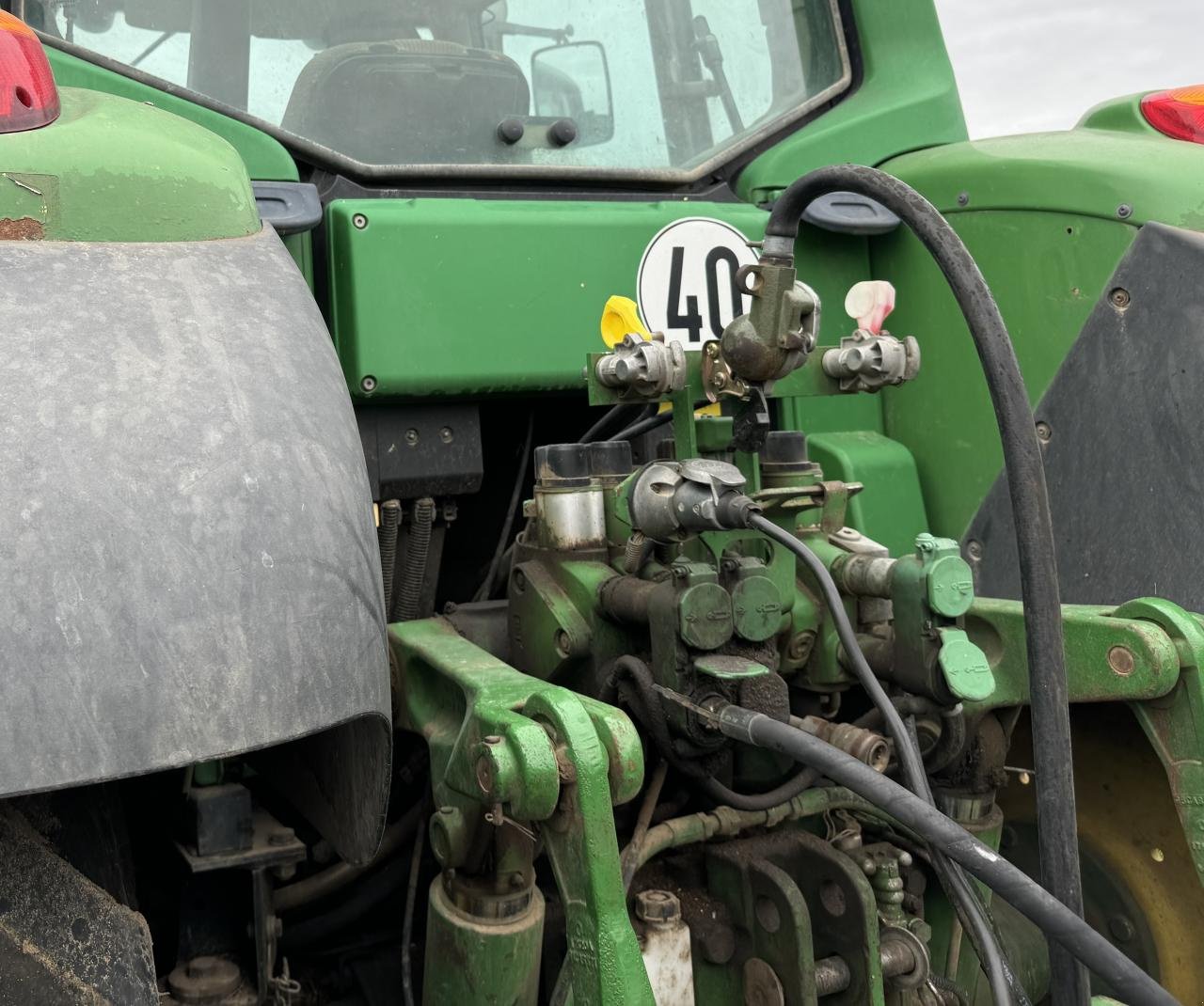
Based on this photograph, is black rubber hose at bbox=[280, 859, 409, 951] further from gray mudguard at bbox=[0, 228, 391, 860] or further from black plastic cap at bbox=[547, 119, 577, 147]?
black plastic cap at bbox=[547, 119, 577, 147]

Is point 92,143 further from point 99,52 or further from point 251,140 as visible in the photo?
point 99,52

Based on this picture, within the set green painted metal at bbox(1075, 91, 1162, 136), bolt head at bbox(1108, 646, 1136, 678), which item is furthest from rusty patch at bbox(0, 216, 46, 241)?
green painted metal at bbox(1075, 91, 1162, 136)

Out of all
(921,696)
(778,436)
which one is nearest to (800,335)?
(778,436)

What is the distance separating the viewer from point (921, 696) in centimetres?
150

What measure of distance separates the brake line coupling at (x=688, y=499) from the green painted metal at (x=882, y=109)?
0.75 m

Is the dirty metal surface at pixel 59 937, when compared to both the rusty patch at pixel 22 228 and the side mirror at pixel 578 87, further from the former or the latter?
the side mirror at pixel 578 87

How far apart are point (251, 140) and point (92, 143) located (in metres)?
0.67

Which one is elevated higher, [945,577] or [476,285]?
[476,285]

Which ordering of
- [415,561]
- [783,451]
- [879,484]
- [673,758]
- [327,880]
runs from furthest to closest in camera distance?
[879,484] < [415,561] < [327,880] < [783,451] < [673,758]

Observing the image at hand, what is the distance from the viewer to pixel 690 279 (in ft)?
6.03

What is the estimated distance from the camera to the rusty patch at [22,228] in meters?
1.04

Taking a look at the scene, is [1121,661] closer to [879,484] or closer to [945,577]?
[945,577]

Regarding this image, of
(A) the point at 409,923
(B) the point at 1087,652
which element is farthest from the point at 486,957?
(B) the point at 1087,652

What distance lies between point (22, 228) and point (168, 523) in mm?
299
